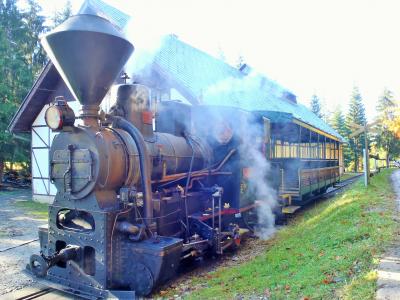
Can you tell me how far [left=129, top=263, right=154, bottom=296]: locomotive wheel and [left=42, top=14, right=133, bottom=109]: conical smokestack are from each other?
7.39 feet

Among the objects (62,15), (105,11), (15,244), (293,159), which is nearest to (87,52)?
(15,244)

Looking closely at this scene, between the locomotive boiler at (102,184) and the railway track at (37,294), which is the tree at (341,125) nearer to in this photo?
the locomotive boiler at (102,184)

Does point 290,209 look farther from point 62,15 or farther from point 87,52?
point 62,15

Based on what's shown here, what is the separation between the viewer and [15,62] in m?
18.9

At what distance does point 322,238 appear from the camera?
586 centimetres

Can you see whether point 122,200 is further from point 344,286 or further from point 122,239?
point 344,286

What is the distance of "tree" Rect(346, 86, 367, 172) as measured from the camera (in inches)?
1838

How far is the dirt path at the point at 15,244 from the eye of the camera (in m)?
5.10

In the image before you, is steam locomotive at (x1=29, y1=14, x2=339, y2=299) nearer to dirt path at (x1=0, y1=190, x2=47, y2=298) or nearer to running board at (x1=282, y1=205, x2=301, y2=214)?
dirt path at (x1=0, y1=190, x2=47, y2=298)

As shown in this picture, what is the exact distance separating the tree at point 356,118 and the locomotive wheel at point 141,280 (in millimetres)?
46984

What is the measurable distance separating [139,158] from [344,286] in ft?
9.58

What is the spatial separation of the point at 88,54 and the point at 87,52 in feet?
0.09

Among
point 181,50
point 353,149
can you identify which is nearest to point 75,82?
point 181,50

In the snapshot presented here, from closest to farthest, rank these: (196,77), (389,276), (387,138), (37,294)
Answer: (389,276) < (37,294) < (196,77) < (387,138)
